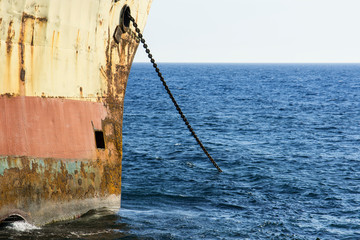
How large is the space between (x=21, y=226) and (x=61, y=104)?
2.08 metres

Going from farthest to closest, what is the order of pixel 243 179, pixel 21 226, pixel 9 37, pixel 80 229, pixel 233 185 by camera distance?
pixel 243 179 → pixel 233 185 → pixel 80 229 → pixel 21 226 → pixel 9 37

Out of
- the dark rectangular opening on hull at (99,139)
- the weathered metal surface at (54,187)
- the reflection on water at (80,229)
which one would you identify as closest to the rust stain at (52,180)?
the weathered metal surface at (54,187)

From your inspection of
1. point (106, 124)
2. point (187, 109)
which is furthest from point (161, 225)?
point (187, 109)

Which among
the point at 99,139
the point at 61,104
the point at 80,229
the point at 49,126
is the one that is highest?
the point at 61,104

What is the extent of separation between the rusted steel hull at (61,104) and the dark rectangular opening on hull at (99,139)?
0.7 inches

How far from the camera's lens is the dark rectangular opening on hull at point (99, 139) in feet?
28.0

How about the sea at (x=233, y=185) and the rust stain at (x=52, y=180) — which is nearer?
the rust stain at (x=52, y=180)

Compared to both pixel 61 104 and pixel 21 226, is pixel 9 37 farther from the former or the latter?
pixel 21 226

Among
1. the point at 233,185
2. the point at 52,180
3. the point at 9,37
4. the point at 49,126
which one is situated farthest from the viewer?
the point at 233,185

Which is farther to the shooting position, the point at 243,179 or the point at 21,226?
the point at 243,179

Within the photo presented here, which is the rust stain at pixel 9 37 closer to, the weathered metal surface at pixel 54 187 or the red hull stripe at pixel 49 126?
the red hull stripe at pixel 49 126

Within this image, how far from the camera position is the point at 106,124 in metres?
8.70

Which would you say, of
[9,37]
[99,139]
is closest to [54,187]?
[99,139]

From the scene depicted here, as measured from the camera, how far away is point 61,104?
25.1 feet
